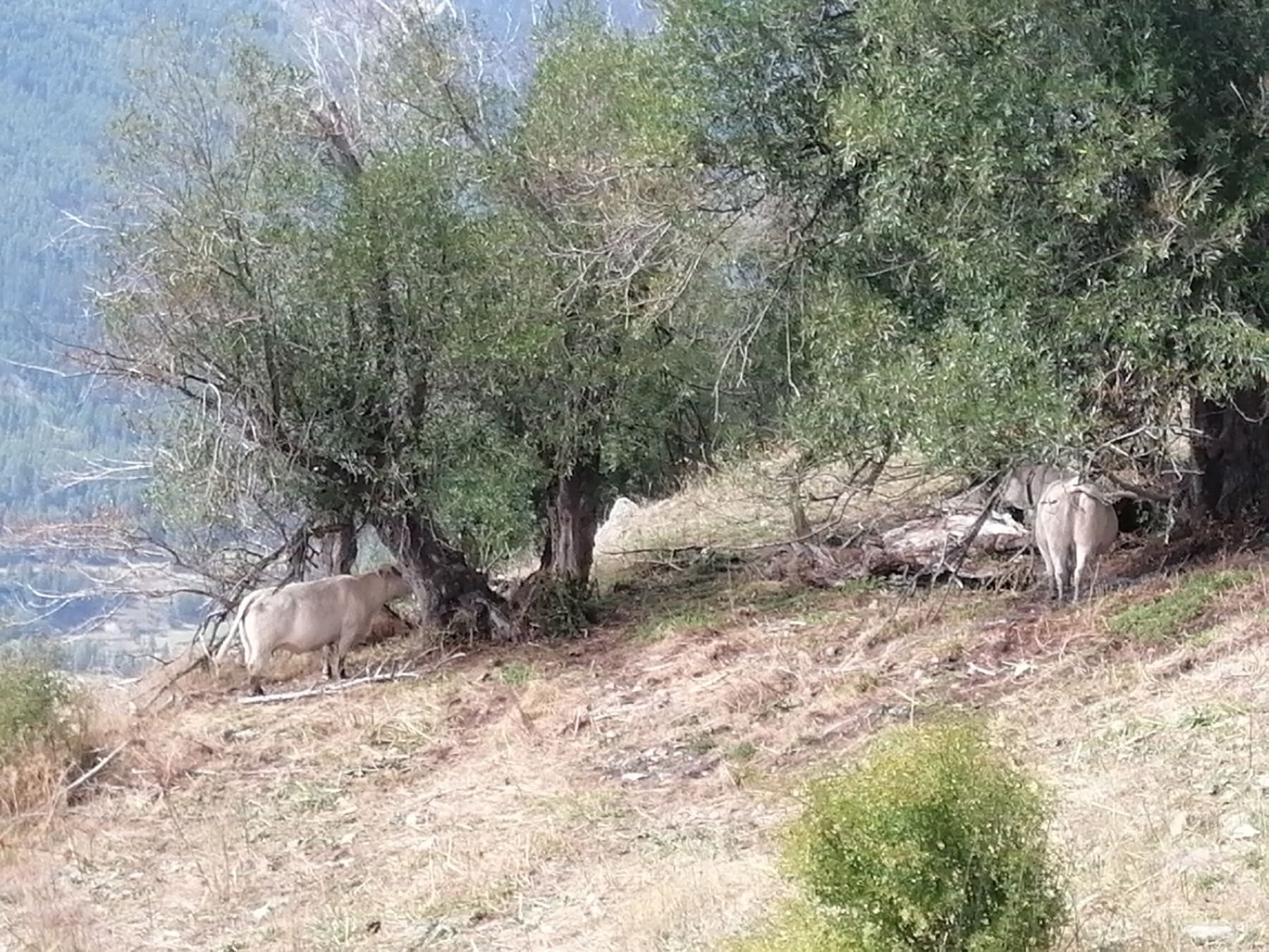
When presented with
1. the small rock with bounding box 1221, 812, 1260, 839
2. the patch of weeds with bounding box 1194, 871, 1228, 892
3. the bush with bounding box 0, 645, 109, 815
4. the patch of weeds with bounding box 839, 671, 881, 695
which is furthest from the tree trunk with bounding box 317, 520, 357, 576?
the patch of weeds with bounding box 1194, 871, 1228, 892

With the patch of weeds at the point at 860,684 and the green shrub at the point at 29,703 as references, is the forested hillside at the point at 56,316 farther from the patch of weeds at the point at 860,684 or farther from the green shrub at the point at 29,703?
the patch of weeds at the point at 860,684

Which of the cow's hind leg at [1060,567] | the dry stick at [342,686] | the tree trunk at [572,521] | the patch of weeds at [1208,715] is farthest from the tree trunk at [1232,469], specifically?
the dry stick at [342,686]

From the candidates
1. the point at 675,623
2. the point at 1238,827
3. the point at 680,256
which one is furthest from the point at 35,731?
the point at 1238,827

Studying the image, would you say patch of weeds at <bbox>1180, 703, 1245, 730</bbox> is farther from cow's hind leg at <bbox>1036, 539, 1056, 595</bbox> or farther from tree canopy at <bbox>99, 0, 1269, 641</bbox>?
cow's hind leg at <bbox>1036, 539, 1056, 595</bbox>

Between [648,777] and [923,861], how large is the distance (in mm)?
5488

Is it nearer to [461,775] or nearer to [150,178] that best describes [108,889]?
[461,775]

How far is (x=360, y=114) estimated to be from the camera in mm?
15227

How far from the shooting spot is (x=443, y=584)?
614 inches

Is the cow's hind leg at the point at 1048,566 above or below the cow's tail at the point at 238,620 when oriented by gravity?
above

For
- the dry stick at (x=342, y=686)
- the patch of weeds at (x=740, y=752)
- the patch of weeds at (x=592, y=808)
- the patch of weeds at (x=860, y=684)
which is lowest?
the dry stick at (x=342, y=686)

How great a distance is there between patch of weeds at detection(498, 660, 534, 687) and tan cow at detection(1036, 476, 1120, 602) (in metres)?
4.72

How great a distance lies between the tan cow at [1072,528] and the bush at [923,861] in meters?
8.30

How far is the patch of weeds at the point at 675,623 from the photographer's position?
1423 centimetres

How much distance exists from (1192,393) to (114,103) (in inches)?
393
